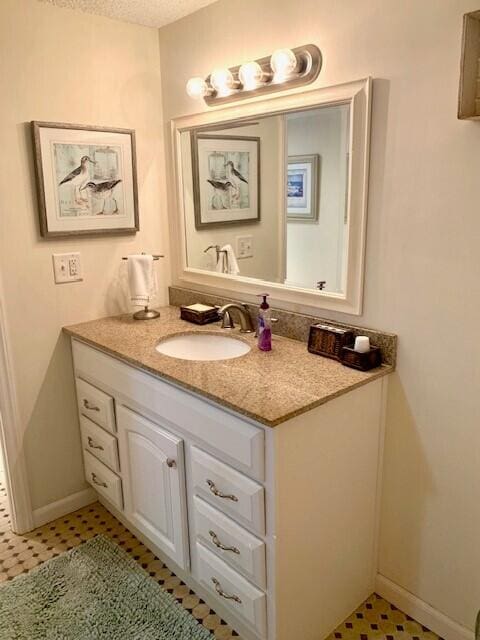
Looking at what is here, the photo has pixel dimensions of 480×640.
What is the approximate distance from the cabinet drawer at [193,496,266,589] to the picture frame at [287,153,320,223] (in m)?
1.01

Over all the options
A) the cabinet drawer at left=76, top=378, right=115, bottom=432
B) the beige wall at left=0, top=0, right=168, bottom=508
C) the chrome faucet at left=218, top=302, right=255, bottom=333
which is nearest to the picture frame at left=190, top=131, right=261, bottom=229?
the beige wall at left=0, top=0, right=168, bottom=508

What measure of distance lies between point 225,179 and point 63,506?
161 centimetres

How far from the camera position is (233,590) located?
1479 mm

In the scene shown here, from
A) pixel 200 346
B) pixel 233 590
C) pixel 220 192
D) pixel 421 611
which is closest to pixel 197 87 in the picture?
pixel 220 192

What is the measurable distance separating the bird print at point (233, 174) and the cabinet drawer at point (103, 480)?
1293mm

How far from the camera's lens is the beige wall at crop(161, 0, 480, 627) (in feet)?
4.26

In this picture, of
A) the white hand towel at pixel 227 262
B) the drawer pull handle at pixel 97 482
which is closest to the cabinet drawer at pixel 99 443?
the drawer pull handle at pixel 97 482

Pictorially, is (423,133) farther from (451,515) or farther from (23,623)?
(23,623)

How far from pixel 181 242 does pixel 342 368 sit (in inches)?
41.9

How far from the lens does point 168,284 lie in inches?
93.8

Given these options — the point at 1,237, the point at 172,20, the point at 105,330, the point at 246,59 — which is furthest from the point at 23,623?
the point at 172,20

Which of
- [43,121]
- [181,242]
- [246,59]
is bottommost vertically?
[181,242]

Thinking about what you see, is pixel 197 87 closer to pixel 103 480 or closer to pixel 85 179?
pixel 85 179

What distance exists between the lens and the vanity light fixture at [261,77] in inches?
61.2
